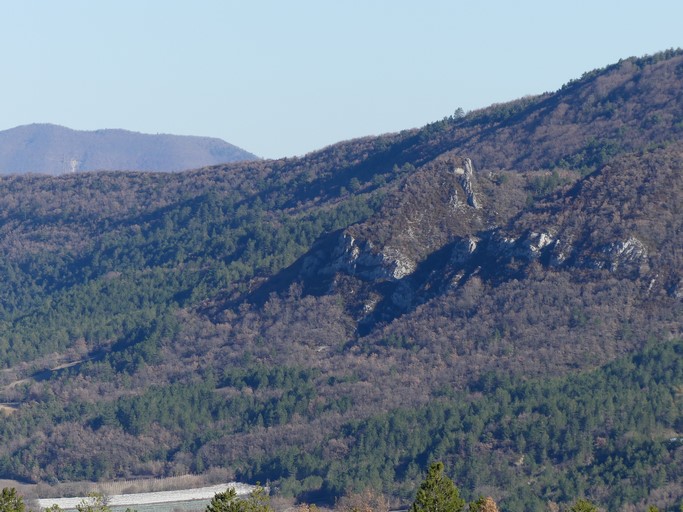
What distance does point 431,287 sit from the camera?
179875mm

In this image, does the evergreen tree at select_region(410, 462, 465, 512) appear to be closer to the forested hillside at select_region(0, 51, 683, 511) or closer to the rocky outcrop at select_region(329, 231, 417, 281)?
the forested hillside at select_region(0, 51, 683, 511)

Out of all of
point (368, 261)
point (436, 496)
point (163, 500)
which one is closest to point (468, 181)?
point (368, 261)

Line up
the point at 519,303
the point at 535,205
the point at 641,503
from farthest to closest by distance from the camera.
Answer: the point at 535,205
the point at 519,303
the point at 641,503

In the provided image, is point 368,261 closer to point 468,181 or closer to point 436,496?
point 468,181

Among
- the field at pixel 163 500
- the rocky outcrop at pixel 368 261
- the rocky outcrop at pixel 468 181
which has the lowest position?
the field at pixel 163 500

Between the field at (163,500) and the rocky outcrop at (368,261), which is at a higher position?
the rocky outcrop at (368,261)

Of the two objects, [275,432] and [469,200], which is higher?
[469,200]

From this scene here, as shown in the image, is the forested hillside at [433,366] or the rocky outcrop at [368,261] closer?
the forested hillside at [433,366]

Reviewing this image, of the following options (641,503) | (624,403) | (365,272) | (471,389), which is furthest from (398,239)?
(641,503)

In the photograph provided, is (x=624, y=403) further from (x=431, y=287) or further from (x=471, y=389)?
(x=431, y=287)

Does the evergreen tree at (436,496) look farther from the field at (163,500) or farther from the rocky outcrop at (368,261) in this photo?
the rocky outcrop at (368,261)

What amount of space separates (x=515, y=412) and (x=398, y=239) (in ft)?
148

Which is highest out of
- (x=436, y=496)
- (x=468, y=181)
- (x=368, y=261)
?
(x=468, y=181)

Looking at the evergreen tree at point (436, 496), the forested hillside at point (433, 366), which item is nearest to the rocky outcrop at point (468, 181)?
the forested hillside at point (433, 366)
